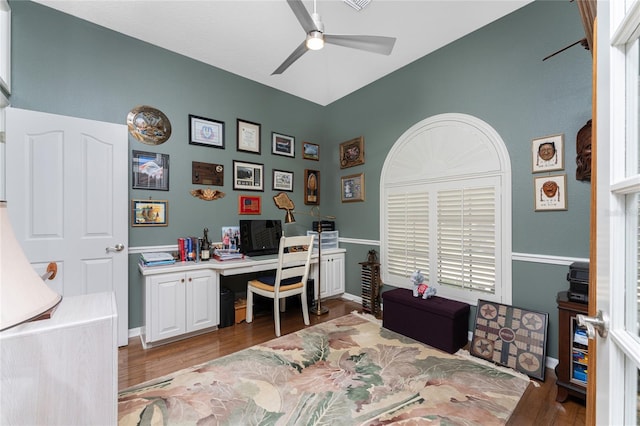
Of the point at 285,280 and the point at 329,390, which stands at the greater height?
the point at 285,280

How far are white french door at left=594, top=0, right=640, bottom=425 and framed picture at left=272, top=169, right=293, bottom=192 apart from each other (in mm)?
3540

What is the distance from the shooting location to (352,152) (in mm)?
4043

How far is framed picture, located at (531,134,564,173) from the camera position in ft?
7.26

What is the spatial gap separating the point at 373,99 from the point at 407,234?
1920 mm

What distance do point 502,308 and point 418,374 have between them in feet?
3.28

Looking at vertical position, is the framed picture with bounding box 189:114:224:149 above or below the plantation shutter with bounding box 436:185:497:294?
above

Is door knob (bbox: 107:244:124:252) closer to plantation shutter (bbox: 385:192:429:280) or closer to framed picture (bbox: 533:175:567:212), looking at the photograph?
plantation shutter (bbox: 385:192:429:280)

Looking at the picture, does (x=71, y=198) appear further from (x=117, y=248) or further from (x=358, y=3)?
(x=358, y=3)

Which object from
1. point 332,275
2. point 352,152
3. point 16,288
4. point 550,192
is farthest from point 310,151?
point 16,288

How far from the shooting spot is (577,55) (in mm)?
2131

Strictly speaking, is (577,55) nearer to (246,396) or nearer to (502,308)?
(502,308)

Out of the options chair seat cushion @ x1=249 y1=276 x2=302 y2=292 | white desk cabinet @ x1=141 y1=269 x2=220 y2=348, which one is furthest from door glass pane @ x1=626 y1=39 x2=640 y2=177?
white desk cabinet @ x1=141 y1=269 x2=220 y2=348

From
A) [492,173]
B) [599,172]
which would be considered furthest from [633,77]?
[492,173]

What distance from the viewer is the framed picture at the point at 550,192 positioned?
2.20 meters
